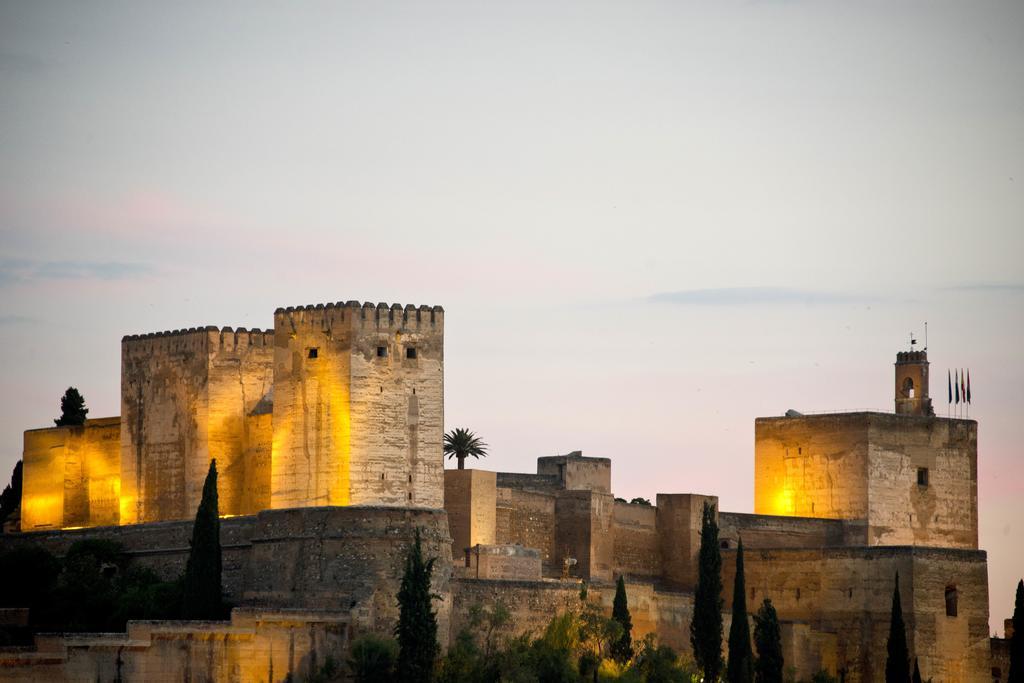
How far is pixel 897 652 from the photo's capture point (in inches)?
2201

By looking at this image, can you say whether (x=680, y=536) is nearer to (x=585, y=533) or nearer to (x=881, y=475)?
(x=585, y=533)

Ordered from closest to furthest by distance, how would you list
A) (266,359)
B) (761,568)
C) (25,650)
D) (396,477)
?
(25,650) → (396,477) → (266,359) → (761,568)

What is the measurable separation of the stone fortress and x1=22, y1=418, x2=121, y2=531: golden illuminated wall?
2.1 inches

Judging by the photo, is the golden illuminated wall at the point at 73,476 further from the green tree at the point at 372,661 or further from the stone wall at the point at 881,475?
the stone wall at the point at 881,475

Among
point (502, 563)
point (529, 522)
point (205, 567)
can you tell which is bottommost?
point (205, 567)

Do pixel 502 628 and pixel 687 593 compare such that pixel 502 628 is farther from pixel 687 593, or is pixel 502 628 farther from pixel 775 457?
pixel 775 457

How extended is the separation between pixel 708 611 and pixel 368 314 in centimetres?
996

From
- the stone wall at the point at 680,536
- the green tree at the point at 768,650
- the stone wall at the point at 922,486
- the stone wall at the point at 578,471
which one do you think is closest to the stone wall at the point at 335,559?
the green tree at the point at 768,650

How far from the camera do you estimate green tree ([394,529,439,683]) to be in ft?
151

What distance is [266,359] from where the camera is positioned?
183 ft

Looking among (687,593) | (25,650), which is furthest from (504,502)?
(25,650)

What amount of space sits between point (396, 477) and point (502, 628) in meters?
4.41

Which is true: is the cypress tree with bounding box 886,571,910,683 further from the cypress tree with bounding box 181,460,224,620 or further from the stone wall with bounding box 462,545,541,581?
the cypress tree with bounding box 181,460,224,620

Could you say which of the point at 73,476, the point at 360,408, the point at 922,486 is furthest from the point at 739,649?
the point at 73,476
